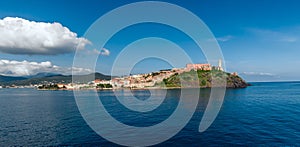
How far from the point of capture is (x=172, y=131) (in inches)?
1163

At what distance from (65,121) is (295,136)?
35.8m

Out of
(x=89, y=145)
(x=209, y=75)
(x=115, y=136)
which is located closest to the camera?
(x=89, y=145)

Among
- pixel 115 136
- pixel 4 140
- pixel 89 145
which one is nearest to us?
pixel 89 145

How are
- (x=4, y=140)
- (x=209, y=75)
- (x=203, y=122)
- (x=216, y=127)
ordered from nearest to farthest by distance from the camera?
(x=4, y=140), (x=216, y=127), (x=203, y=122), (x=209, y=75)

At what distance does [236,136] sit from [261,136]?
3.22 metres

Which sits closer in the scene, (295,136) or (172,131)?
(295,136)

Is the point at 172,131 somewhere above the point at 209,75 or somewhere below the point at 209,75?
below

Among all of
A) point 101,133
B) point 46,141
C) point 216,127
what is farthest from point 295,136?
point 46,141

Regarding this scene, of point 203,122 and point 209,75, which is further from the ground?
point 209,75

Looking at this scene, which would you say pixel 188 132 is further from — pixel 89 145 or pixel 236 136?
pixel 89 145

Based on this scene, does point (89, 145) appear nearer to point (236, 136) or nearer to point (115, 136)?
point (115, 136)

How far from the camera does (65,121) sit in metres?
37.0

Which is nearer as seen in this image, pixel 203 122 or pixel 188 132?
pixel 188 132

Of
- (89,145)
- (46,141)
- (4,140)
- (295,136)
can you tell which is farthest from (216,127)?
(4,140)
